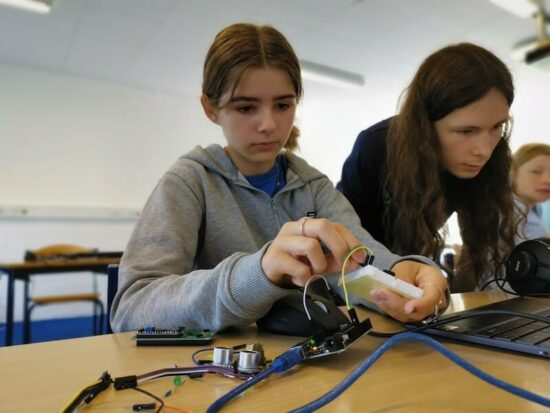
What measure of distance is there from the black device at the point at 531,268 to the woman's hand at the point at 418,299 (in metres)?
0.39

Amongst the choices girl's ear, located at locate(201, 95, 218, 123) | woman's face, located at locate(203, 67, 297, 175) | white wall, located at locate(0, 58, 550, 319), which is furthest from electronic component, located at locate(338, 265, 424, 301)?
white wall, located at locate(0, 58, 550, 319)

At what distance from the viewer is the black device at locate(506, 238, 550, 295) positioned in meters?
0.92

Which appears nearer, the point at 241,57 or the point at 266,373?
the point at 266,373

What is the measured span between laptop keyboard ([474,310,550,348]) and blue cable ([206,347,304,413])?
25 cm

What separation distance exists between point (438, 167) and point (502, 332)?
2.33 feet

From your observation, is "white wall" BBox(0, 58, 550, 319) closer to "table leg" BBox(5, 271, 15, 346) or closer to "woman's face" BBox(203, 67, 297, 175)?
"table leg" BBox(5, 271, 15, 346)

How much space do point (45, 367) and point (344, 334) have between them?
0.31 meters

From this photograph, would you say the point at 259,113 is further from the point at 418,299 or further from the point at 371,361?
the point at 371,361

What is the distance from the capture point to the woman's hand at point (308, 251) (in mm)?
470

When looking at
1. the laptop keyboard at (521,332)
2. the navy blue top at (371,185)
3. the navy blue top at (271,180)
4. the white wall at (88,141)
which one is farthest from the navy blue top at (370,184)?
the white wall at (88,141)

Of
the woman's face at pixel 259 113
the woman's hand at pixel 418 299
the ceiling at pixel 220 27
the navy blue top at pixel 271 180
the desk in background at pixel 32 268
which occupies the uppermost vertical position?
the ceiling at pixel 220 27

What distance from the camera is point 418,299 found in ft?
1.73

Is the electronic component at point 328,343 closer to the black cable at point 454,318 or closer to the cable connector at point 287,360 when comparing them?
→ the cable connector at point 287,360

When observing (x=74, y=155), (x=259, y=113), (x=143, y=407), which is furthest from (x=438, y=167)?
(x=74, y=155)
